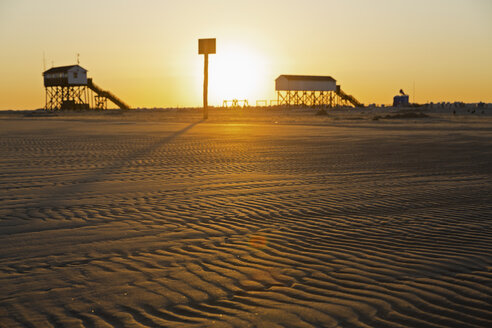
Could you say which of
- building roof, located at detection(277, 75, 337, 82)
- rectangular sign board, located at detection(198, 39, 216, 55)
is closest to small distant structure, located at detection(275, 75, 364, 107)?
building roof, located at detection(277, 75, 337, 82)

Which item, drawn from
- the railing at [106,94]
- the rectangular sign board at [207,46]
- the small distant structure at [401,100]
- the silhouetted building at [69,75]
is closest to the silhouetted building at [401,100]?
the small distant structure at [401,100]

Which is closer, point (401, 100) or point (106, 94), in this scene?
point (106, 94)

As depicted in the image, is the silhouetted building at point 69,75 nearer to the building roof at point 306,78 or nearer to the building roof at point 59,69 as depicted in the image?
the building roof at point 59,69

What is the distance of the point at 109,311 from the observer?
4.03 m

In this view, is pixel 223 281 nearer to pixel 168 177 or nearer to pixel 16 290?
pixel 16 290

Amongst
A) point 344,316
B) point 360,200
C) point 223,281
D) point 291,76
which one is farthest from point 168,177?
point 291,76

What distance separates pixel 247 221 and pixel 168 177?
449 cm

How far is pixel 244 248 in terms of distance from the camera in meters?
5.79

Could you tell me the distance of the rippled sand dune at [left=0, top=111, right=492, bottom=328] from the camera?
13.3 ft

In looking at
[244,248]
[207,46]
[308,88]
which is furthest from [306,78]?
[244,248]

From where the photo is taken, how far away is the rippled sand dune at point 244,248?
4.05 m

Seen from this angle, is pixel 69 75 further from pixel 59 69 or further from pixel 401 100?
pixel 401 100

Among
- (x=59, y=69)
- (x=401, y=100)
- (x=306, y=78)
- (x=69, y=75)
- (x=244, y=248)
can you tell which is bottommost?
(x=244, y=248)

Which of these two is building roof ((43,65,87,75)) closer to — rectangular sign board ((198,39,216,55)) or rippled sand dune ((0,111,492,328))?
rectangular sign board ((198,39,216,55))
